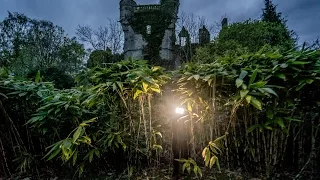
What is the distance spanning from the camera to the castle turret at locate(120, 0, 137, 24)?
56.2 feet

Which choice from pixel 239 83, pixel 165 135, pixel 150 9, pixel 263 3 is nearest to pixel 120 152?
pixel 165 135

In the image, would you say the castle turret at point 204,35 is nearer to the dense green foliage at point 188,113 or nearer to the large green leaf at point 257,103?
the dense green foliage at point 188,113

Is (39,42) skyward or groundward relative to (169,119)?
skyward

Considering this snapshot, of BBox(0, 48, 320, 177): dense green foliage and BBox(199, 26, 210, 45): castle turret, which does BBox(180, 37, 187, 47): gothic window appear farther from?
BBox(0, 48, 320, 177): dense green foliage

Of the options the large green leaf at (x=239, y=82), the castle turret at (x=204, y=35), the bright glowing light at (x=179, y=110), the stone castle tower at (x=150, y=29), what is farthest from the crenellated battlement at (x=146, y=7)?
the large green leaf at (x=239, y=82)

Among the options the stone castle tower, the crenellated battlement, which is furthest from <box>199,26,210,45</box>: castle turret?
the crenellated battlement

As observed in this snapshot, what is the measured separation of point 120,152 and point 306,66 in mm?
1555

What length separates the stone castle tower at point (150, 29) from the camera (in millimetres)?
16344

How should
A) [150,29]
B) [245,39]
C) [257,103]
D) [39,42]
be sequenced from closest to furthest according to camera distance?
[257,103], [245,39], [150,29], [39,42]

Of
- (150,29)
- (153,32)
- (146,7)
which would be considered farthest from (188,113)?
(146,7)

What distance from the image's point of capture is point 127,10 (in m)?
17.2

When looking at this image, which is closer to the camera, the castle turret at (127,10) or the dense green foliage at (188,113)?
the dense green foliage at (188,113)

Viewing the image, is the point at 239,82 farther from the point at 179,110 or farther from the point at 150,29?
the point at 150,29

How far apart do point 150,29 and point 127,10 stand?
101 inches
